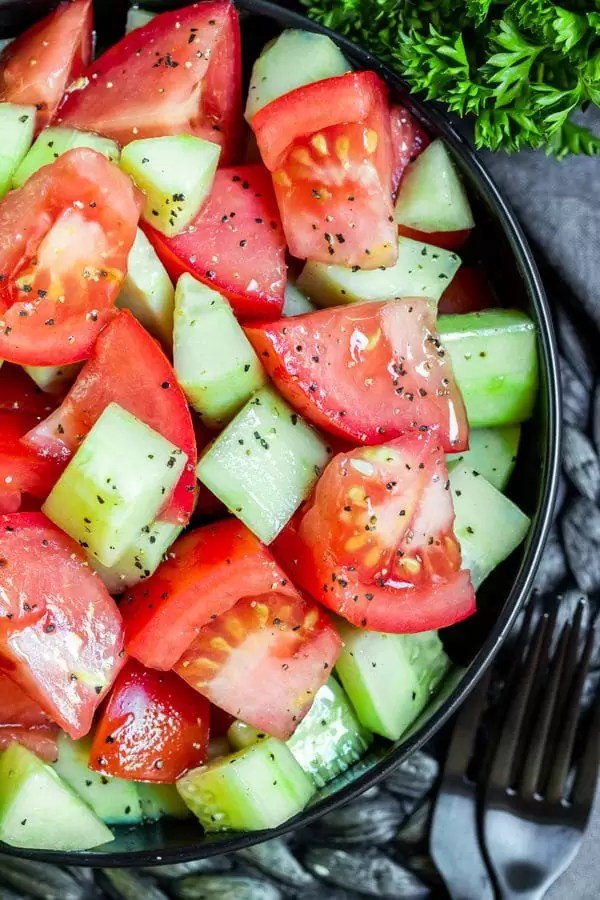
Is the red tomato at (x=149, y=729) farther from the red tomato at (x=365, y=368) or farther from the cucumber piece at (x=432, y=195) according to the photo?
the cucumber piece at (x=432, y=195)

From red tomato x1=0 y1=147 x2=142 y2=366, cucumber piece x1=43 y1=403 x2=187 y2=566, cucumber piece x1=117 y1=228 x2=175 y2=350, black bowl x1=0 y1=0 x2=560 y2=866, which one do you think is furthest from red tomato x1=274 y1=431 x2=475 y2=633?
red tomato x1=0 y1=147 x2=142 y2=366

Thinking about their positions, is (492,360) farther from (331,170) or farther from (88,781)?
(88,781)

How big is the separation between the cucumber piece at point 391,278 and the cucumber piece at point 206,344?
220 mm

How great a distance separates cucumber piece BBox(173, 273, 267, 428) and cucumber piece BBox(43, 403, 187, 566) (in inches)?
5.3

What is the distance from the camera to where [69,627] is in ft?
5.70

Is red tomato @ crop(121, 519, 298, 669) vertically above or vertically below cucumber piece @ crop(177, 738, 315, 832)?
above

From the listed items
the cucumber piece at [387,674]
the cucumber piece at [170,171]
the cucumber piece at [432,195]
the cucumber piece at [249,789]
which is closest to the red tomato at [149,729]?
the cucumber piece at [249,789]

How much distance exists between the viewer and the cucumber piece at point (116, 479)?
1655 mm

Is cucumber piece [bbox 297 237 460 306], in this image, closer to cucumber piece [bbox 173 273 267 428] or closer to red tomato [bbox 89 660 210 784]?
cucumber piece [bbox 173 273 267 428]

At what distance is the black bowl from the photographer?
1904 mm

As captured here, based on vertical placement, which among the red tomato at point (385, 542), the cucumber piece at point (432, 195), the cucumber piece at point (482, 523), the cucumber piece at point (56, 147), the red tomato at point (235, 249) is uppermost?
the cucumber piece at point (56, 147)

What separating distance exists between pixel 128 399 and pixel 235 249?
1.13ft

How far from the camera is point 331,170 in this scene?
71.7 inches

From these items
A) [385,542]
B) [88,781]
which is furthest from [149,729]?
[385,542]
